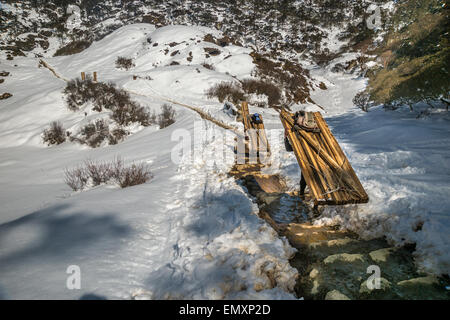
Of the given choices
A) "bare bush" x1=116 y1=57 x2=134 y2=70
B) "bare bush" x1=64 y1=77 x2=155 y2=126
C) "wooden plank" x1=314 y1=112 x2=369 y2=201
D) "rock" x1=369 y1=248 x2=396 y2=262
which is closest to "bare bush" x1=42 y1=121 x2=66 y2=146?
"bare bush" x1=64 y1=77 x2=155 y2=126

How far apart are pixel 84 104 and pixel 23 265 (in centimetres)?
1846

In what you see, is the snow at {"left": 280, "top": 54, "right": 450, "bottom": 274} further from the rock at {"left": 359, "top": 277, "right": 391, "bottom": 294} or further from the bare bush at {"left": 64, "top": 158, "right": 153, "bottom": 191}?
the bare bush at {"left": 64, "top": 158, "right": 153, "bottom": 191}

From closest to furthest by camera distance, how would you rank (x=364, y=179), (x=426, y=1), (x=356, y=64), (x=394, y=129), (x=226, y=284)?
(x=226, y=284) < (x=364, y=179) < (x=394, y=129) < (x=426, y=1) < (x=356, y=64)

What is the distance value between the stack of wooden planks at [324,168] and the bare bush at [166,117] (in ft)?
32.5

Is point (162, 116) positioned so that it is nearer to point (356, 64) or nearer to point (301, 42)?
point (356, 64)

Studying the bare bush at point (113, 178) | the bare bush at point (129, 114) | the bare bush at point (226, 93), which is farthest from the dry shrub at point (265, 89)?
the bare bush at point (113, 178)

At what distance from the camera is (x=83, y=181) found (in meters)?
5.54

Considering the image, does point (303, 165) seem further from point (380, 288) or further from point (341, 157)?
point (380, 288)

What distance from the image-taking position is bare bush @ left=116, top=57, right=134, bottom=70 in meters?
28.0

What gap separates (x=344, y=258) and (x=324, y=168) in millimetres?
1830

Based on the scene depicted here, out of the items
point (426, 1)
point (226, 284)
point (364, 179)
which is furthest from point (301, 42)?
point (226, 284)

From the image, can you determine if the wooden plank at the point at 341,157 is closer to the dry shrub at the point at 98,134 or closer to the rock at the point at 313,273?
the rock at the point at 313,273

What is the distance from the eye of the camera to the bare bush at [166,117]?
1359cm
